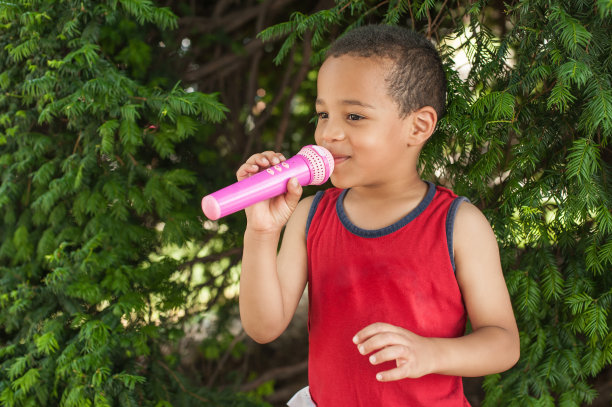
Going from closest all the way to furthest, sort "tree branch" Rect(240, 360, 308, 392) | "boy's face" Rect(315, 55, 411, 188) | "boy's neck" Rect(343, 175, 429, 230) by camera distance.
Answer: "boy's face" Rect(315, 55, 411, 188)
"boy's neck" Rect(343, 175, 429, 230)
"tree branch" Rect(240, 360, 308, 392)

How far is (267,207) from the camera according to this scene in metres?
1.18

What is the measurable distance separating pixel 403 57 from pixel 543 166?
54cm

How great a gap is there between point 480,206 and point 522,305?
317mm

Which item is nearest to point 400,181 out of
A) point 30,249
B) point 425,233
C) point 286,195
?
point 425,233

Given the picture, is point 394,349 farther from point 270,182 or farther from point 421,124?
point 421,124

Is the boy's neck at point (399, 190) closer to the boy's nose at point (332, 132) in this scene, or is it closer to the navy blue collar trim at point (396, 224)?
the navy blue collar trim at point (396, 224)

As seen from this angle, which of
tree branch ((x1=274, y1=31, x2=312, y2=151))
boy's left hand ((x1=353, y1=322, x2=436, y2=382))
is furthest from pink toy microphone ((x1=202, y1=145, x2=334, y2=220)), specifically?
tree branch ((x1=274, y1=31, x2=312, y2=151))

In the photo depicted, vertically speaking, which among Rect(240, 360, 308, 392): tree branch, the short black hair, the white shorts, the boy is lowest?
the white shorts

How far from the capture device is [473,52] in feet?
5.18

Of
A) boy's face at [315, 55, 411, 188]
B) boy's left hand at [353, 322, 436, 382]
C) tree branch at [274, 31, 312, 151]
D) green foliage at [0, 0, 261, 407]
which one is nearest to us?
boy's left hand at [353, 322, 436, 382]

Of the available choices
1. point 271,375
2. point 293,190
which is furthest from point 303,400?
point 271,375

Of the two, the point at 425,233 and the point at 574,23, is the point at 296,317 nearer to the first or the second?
the point at 425,233

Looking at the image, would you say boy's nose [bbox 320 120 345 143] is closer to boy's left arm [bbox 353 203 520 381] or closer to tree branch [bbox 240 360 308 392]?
boy's left arm [bbox 353 203 520 381]

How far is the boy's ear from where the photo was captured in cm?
129
